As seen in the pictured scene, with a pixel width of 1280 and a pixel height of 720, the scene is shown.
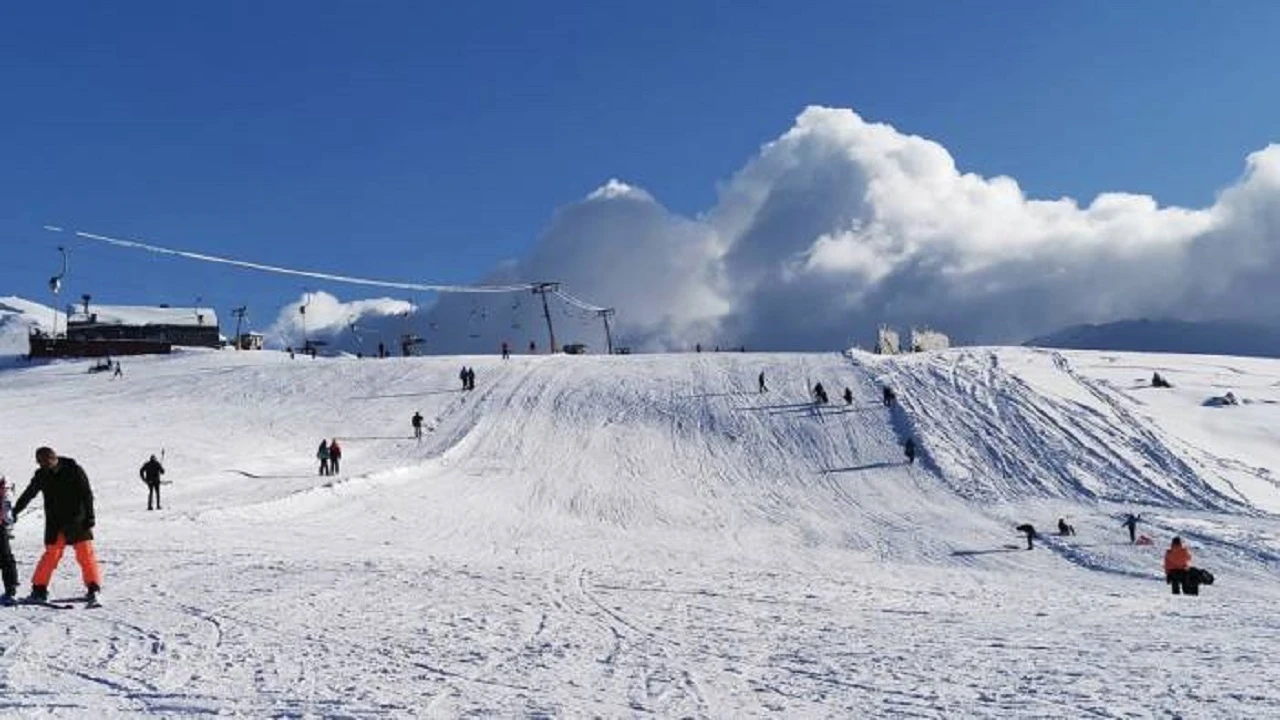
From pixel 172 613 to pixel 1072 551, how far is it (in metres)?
22.7

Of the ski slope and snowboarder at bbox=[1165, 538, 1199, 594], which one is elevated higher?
the ski slope

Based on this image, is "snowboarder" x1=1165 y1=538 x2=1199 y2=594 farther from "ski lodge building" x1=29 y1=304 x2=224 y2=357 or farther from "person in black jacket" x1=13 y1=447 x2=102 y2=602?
"ski lodge building" x1=29 y1=304 x2=224 y2=357

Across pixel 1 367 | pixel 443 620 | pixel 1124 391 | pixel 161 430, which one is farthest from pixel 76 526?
pixel 1 367

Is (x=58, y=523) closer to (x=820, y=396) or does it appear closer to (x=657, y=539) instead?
(x=657, y=539)

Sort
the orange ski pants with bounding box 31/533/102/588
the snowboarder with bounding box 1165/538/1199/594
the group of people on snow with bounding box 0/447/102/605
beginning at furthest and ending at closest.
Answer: the snowboarder with bounding box 1165/538/1199/594
the group of people on snow with bounding box 0/447/102/605
the orange ski pants with bounding box 31/533/102/588

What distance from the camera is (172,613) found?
11.3 metres

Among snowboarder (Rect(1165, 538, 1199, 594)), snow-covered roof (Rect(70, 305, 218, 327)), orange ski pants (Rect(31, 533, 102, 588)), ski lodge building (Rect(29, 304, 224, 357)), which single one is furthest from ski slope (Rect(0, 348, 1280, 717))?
snow-covered roof (Rect(70, 305, 218, 327))

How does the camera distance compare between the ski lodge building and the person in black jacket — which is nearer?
the person in black jacket

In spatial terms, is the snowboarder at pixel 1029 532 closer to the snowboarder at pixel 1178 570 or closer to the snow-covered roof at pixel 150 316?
the snowboarder at pixel 1178 570

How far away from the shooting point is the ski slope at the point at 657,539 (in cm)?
855

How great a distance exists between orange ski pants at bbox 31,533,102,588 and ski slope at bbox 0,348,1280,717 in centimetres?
50

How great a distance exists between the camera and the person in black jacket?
11750 millimetres

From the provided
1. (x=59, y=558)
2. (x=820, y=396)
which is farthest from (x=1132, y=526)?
(x=59, y=558)

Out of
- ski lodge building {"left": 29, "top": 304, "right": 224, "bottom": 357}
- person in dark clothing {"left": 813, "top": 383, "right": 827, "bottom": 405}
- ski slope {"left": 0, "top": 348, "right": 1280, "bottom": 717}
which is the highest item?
ski lodge building {"left": 29, "top": 304, "right": 224, "bottom": 357}
